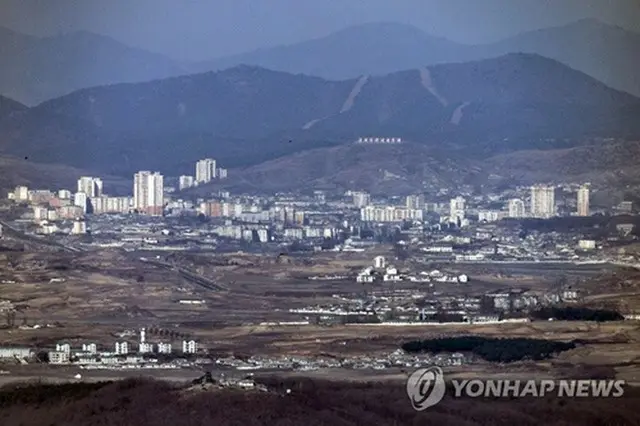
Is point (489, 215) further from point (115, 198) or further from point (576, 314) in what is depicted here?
point (115, 198)

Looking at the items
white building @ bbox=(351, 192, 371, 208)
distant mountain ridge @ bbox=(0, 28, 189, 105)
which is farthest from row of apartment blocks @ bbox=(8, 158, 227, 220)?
white building @ bbox=(351, 192, 371, 208)

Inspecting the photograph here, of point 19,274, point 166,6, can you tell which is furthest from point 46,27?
point 19,274

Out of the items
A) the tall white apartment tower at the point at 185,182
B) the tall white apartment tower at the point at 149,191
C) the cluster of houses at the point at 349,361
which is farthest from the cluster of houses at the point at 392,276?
the tall white apartment tower at the point at 149,191

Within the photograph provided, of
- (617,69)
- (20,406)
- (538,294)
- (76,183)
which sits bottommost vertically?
(20,406)

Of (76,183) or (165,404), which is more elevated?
(76,183)

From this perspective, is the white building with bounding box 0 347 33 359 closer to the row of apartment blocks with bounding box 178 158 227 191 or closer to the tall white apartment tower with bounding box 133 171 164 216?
the tall white apartment tower with bounding box 133 171 164 216

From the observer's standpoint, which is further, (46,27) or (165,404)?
(46,27)

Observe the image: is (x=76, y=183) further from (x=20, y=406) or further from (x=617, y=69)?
(x=617, y=69)

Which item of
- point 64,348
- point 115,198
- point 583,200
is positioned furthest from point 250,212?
point 583,200
